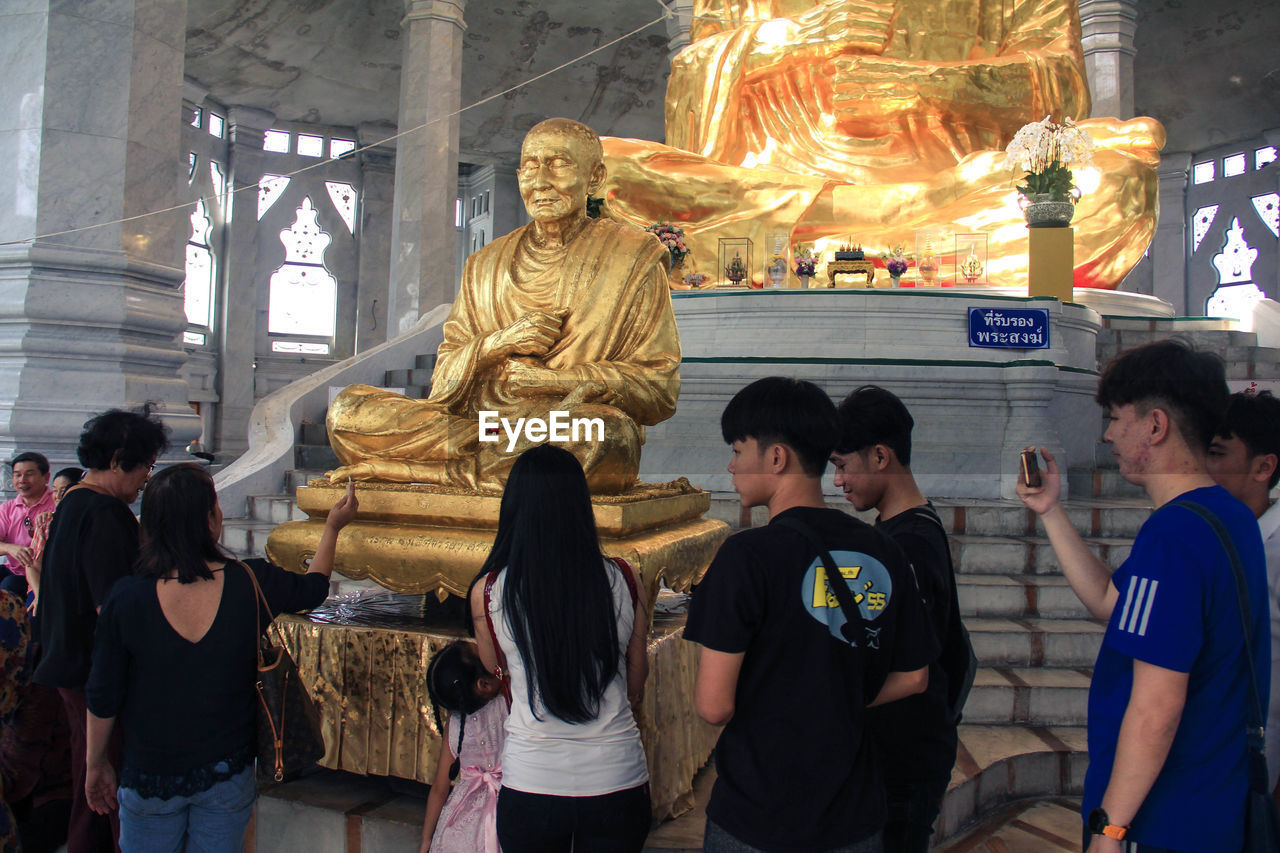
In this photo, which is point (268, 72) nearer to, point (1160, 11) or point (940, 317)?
point (940, 317)

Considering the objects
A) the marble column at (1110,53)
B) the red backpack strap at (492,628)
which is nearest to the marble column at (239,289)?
the marble column at (1110,53)

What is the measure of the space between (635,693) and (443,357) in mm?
1327

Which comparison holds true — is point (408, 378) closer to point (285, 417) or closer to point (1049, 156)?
point (285, 417)

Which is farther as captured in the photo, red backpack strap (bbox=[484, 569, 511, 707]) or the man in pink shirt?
the man in pink shirt

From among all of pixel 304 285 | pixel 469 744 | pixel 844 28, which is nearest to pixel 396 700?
pixel 469 744

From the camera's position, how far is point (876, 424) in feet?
5.51

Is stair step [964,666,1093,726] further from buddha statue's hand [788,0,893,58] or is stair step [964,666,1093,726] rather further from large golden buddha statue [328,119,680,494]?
buddha statue's hand [788,0,893,58]

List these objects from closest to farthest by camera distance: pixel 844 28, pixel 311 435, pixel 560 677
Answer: pixel 560 677
pixel 311 435
pixel 844 28

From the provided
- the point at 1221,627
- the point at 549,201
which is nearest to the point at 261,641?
the point at 549,201

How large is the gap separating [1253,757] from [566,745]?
0.98m

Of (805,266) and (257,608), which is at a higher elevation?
(805,266)

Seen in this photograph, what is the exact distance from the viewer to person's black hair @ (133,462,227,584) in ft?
5.45

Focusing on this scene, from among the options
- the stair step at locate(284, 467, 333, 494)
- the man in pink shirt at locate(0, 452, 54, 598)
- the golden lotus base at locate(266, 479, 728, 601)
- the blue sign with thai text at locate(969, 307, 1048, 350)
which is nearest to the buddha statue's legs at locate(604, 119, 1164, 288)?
the blue sign with thai text at locate(969, 307, 1048, 350)

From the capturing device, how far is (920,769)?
1601 millimetres
